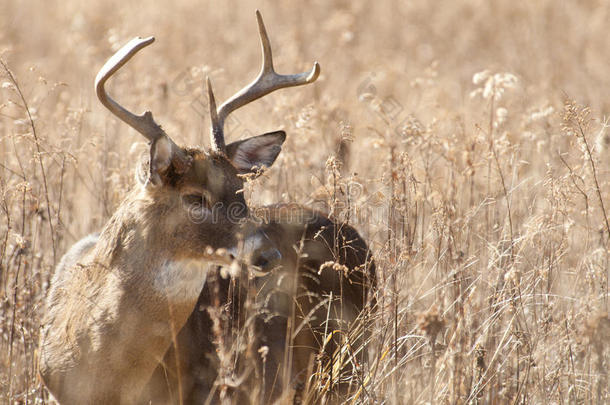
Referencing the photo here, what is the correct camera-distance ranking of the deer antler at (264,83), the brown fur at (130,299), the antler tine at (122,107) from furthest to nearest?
1. the deer antler at (264,83)
2. the antler tine at (122,107)
3. the brown fur at (130,299)

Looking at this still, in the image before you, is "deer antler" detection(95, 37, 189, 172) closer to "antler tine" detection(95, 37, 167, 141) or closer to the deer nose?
"antler tine" detection(95, 37, 167, 141)

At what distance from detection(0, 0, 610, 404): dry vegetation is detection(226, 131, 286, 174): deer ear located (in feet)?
0.91

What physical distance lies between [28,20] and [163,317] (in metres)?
11.7

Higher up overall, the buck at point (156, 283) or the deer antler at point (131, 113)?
the deer antler at point (131, 113)

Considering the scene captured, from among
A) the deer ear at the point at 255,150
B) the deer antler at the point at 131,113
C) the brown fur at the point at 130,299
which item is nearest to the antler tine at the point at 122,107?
the deer antler at the point at 131,113

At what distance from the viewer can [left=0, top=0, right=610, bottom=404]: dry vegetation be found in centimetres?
480

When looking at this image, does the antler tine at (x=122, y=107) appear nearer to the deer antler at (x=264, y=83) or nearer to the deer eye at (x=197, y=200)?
the deer eye at (x=197, y=200)

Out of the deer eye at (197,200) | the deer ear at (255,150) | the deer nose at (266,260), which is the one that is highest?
the deer ear at (255,150)

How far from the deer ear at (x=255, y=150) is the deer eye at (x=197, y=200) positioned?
0.68 meters

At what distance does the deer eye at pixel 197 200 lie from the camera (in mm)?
4816

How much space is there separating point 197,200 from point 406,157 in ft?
4.10

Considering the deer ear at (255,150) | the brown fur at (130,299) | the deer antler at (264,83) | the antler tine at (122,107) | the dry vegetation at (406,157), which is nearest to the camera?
the brown fur at (130,299)

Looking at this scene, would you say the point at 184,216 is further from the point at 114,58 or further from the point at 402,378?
the point at 402,378

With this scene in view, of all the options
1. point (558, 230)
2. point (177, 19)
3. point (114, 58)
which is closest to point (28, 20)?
point (177, 19)
